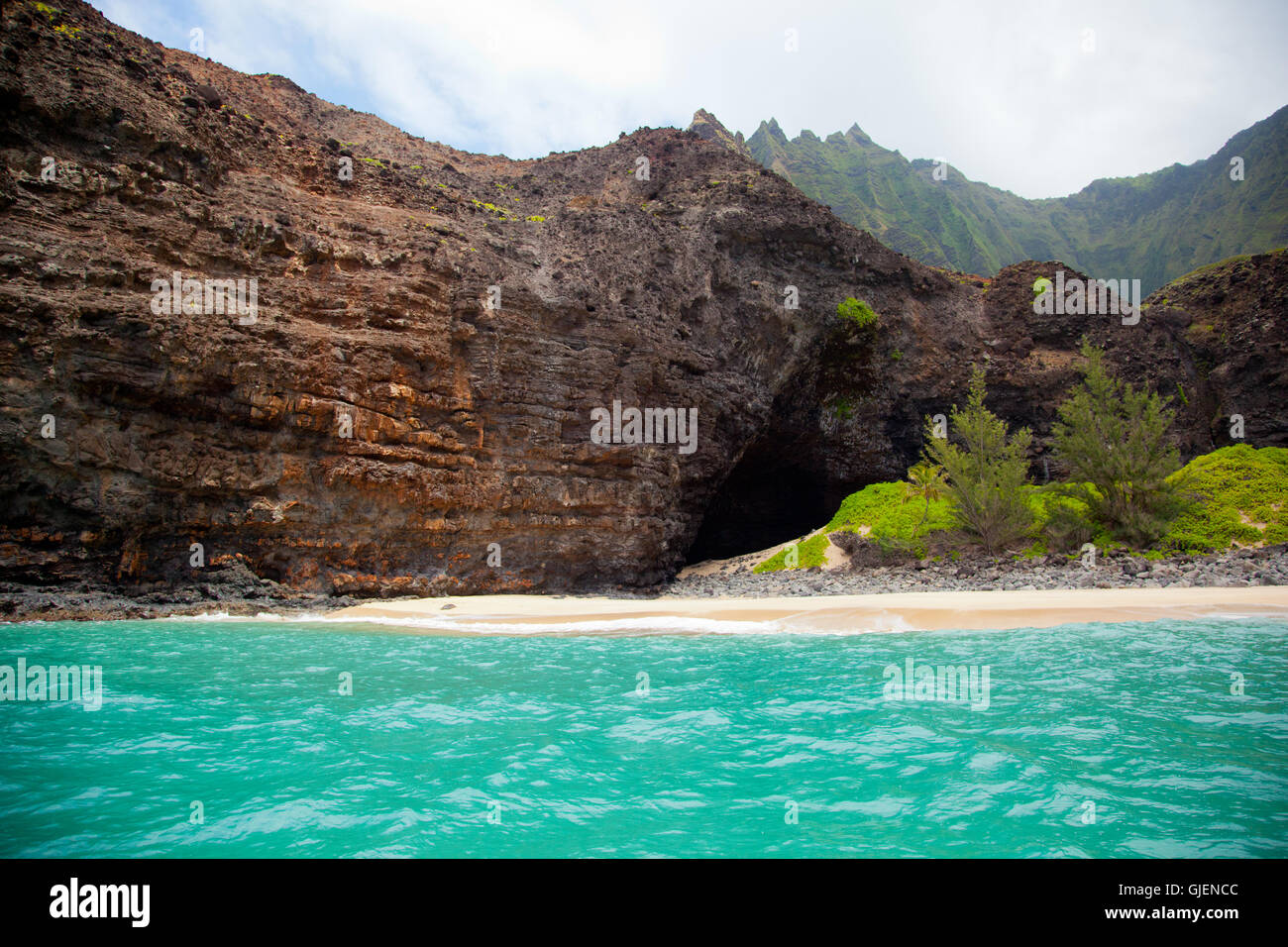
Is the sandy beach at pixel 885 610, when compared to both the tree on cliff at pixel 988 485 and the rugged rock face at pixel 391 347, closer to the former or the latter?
the rugged rock face at pixel 391 347

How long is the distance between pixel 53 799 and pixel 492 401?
61.3 ft

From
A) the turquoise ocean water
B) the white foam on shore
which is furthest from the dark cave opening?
the turquoise ocean water

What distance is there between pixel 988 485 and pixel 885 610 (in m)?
12.7

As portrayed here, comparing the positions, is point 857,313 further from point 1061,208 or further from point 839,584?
point 1061,208

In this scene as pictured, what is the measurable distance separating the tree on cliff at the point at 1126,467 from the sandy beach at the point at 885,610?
7.08 m

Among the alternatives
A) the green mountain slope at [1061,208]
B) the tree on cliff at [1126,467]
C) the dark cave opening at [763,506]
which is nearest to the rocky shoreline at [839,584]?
the tree on cliff at [1126,467]

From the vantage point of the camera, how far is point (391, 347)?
21234 mm

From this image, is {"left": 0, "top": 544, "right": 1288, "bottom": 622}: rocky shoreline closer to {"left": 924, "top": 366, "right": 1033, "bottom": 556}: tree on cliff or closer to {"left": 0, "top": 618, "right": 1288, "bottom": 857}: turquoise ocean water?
{"left": 924, "top": 366, "right": 1033, "bottom": 556}: tree on cliff

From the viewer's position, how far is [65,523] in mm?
17047

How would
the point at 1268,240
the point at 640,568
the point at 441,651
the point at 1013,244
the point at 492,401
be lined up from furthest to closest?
the point at 1013,244, the point at 1268,240, the point at 640,568, the point at 492,401, the point at 441,651

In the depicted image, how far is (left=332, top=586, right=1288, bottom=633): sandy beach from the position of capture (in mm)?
13625

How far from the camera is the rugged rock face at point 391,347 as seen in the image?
17484 mm

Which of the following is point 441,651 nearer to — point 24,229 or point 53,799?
point 53,799

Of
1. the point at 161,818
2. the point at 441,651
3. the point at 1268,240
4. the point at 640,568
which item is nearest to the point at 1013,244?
the point at 1268,240
